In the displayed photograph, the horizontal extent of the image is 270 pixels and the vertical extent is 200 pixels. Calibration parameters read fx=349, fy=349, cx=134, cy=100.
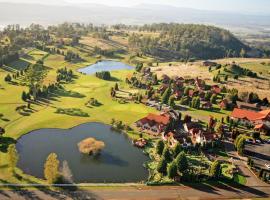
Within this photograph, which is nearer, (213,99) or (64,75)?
(213,99)

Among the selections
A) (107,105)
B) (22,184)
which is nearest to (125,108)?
(107,105)

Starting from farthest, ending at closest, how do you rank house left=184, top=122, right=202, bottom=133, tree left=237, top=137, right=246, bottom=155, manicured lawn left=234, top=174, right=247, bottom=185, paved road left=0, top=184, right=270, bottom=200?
house left=184, top=122, right=202, bottom=133 < tree left=237, top=137, right=246, bottom=155 < manicured lawn left=234, top=174, right=247, bottom=185 < paved road left=0, top=184, right=270, bottom=200

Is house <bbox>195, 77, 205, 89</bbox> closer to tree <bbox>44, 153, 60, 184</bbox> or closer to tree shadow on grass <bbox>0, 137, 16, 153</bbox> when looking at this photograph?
tree shadow on grass <bbox>0, 137, 16, 153</bbox>

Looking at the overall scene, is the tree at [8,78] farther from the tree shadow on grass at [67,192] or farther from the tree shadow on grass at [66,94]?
the tree shadow on grass at [67,192]

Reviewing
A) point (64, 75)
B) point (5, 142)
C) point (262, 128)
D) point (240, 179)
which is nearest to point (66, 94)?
point (64, 75)

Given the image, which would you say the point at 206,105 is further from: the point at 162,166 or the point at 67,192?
the point at 67,192

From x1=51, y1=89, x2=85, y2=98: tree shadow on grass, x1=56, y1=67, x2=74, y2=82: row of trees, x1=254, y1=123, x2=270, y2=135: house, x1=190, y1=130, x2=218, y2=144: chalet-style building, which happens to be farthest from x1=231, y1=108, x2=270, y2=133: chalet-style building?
x1=56, y1=67, x2=74, y2=82: row of trees
